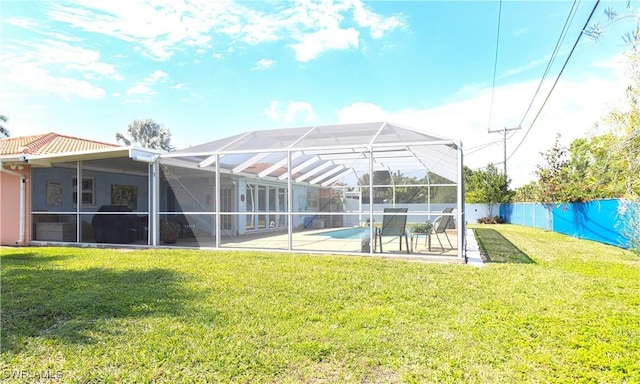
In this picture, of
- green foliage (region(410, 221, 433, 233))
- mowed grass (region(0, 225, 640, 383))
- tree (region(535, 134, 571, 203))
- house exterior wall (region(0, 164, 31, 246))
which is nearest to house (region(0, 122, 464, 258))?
house exterior wall (region(0, 164, 31, 246))

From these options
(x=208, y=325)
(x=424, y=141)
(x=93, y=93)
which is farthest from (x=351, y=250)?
(x=93, y=93)

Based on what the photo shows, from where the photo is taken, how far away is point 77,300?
14.8 ft

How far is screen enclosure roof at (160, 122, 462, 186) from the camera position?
8172mm

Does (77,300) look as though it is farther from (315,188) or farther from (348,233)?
(315,188)

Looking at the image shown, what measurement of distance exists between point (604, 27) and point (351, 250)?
5935mm

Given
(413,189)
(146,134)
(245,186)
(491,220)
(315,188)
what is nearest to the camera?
(413,189)

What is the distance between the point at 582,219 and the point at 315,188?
971cm

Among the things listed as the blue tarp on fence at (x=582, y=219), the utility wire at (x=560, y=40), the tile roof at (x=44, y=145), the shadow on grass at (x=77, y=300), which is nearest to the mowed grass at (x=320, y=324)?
the shadow on grass at (x=77, y=300)

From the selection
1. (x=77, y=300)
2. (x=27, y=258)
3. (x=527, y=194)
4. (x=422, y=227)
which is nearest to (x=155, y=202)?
(x=27, y=258)

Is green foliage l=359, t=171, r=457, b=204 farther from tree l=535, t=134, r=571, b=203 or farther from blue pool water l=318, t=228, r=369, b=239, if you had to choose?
tree l=535, t=134, r=571, b=203

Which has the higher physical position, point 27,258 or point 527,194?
point 527,194

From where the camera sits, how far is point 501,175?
2533 centimetres

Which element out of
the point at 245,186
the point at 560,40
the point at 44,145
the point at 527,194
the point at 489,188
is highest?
the point at 560,40

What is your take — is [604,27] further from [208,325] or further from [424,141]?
[208,325]
